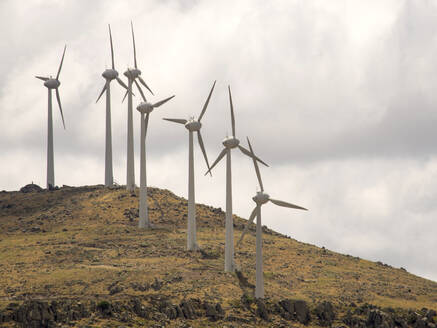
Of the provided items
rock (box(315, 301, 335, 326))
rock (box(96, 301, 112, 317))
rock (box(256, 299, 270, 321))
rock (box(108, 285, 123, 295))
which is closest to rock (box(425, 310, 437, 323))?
rock (box(315, 301, 335, 326))

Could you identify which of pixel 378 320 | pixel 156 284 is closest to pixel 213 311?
pixel 156 284

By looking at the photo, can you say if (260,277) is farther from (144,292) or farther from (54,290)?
(54,290)

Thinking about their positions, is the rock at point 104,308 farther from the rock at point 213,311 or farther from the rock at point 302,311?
the rock at point 302,311

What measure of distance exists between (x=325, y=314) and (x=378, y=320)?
9112 mm

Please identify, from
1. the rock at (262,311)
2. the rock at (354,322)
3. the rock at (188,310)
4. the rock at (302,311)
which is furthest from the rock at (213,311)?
the rock at (354,322)

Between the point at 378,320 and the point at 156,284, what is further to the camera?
the point at 156,284

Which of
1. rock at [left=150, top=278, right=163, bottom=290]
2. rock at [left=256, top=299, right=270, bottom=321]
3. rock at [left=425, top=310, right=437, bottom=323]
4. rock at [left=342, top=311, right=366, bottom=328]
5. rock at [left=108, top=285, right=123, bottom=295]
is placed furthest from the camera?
rock at [left=150, top=278, right=163, bottom=290]

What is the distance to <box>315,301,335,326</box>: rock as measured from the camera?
190000mm

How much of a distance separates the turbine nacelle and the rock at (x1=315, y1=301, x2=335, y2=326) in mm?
21034

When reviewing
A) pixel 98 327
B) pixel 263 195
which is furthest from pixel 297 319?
pixel 98 327

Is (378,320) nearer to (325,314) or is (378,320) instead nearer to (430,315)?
(325,314)

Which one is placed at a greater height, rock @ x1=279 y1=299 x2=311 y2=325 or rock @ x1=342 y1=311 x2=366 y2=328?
rock @ x1=279 y1=299 x2=311 y2=325

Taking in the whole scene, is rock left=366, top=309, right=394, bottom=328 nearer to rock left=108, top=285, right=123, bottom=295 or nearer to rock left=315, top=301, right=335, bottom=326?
rock left=315, top=301, right=335, bottom=326

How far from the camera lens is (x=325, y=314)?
191 metres
